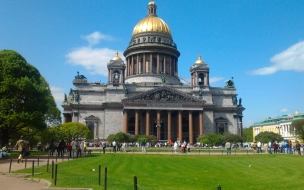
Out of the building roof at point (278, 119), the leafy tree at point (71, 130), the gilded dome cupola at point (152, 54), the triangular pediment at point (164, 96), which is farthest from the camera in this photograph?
the building roof at point (278, 119)

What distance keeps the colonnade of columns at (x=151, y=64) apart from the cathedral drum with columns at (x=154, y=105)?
1.08ft

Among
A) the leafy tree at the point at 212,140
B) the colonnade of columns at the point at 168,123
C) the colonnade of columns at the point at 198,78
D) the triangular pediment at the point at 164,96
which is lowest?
the leafy tree at the point at 212,140

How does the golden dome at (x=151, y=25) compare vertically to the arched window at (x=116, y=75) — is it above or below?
above

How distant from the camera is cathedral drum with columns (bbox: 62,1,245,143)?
73.0 meters

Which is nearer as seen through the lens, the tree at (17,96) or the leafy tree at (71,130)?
the tree at (17,96)

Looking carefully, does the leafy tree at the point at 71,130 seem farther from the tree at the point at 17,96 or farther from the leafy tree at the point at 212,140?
the leafy tree at the point at 212,140

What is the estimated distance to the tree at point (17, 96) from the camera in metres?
31.8

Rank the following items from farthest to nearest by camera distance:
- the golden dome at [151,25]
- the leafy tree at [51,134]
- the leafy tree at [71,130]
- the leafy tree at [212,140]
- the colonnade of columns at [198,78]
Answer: the golden dome at [151,25] → the colonnade of columns at [198,78] → the leafy tree at [212,140] → the leafy tree at [71,130] → the leafy tree at [51,134]

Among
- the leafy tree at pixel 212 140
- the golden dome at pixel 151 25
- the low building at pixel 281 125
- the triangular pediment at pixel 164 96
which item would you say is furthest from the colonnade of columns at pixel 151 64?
the low building at pixel 281 125

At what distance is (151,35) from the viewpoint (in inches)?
3593

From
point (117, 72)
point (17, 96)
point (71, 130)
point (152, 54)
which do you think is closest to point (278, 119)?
point (152, 54)

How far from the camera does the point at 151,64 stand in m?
88.5

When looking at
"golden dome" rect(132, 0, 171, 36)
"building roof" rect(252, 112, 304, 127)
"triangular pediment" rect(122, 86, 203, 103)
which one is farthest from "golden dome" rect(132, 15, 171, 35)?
"building roof" rect(252, 112, 304, 127)

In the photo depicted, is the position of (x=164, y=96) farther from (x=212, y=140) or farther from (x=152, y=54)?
(x=152, y=54)
